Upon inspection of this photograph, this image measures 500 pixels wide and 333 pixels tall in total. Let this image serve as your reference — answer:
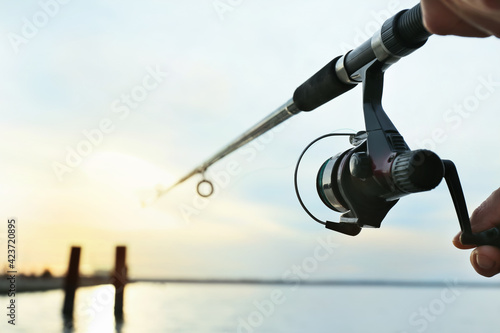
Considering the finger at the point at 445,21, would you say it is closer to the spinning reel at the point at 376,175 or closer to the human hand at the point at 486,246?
the spinning reel at the point at 376,175

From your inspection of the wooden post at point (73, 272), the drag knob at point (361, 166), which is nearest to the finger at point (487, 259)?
the drag knob at point (361, 166)

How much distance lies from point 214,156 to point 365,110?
1238mm

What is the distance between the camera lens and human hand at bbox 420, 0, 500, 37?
66cm

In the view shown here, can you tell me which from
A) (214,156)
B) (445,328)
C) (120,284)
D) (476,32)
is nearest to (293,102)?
(214,156)

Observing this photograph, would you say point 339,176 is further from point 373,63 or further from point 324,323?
point 324,323

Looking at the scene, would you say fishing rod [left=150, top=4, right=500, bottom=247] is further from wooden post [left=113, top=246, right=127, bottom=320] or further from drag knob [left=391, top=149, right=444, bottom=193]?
wooden post [left=113, top=246, right=127, bottom=320]

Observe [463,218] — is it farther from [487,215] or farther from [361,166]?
[361,166]

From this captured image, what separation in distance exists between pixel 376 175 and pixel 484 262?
324 mm

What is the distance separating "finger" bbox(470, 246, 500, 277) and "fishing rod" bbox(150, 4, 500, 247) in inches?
0.7

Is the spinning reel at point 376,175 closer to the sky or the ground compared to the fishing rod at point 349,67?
closer to the ground

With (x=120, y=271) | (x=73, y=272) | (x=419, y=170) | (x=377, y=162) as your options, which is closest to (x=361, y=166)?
(x=377, y=162)

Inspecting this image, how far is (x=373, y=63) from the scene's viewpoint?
1.37 meters

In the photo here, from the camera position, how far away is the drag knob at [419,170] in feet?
3.57

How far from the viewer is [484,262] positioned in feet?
3.83
